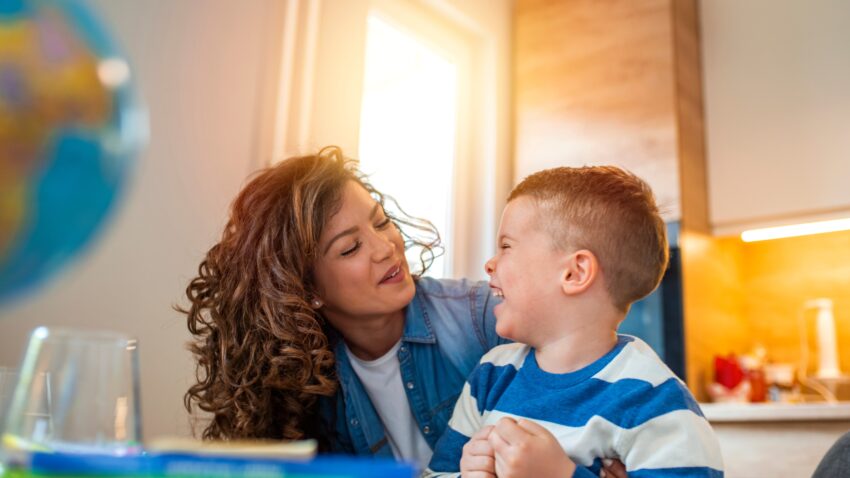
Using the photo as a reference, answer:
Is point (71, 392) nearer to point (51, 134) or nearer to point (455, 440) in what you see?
point (455, 440)

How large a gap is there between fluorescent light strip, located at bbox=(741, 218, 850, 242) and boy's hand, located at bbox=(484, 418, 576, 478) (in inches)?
78.8

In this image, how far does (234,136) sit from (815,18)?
6.62 ft

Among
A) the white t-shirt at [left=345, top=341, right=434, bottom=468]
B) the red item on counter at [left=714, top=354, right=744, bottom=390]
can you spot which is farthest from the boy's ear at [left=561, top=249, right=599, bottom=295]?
the red item on counter at [left=714, top=354, right=744, bottom=390]

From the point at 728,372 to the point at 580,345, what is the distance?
1678 mm

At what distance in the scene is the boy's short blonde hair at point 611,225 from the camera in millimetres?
1086

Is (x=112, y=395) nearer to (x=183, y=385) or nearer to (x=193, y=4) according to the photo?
(x=183, y=385)

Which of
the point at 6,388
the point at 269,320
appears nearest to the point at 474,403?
the point at 269,320

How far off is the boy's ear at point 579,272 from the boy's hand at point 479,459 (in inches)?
10.5

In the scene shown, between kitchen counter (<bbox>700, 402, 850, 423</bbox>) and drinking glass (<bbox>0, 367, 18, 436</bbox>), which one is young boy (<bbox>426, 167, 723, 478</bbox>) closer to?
drinking glass (<bbox>0, 367, 18, 436</bbox>)

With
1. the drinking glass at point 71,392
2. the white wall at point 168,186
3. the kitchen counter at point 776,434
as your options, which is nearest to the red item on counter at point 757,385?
the kitchen counter at point 776,434

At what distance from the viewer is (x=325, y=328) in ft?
4.93

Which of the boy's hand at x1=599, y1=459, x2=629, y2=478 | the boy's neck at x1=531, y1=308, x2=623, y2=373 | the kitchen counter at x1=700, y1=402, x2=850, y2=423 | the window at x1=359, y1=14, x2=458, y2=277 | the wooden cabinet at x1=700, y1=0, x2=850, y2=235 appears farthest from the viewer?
the window at x1=359, y1=14, x2=458, y2=277

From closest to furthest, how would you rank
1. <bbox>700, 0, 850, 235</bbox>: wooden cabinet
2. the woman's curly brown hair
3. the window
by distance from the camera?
1. the woman's curly brown hair
2. <bbox>700, 0, 850, 235</bbox>: wooden cabinet
3. the window

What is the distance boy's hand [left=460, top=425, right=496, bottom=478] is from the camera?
88 centimetres
